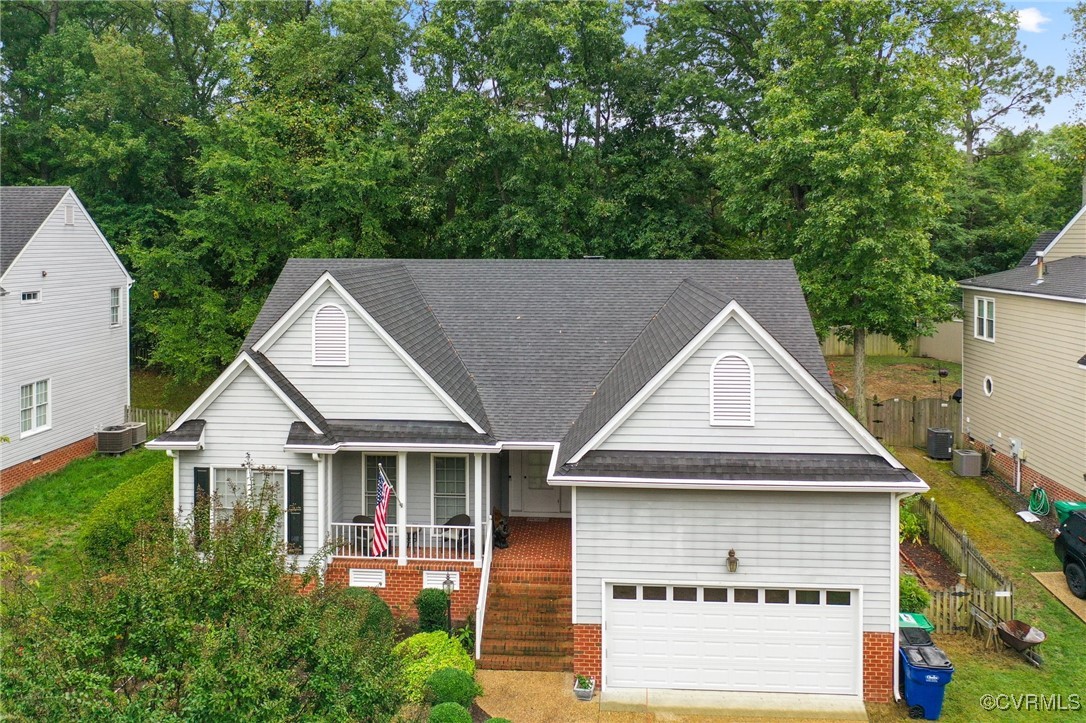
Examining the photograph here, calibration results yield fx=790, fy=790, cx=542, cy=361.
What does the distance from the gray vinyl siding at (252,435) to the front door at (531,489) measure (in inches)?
188

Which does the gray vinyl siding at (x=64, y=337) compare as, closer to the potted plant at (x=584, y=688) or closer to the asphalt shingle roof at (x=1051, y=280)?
the potted plant at (x=584, y=688)

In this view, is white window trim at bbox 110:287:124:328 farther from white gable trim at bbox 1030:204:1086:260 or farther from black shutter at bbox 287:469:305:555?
white gable trim at bbox 1030:204:1086:260

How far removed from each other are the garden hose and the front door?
12657 millimetres

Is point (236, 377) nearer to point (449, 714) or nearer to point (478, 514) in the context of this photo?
point (478, 514)

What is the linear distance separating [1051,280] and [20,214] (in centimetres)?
3027

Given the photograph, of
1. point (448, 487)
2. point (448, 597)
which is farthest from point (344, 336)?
point (448, 597)

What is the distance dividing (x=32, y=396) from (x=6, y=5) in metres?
22.7

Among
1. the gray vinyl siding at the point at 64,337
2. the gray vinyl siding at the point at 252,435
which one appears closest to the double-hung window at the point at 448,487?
the gray vinyl siding at the point at 252,435

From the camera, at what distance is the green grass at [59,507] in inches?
A: 706

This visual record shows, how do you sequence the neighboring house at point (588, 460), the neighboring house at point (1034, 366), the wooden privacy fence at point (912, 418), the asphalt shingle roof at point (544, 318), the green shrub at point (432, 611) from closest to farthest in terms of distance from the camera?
the neighboring house at point (588, 460) → the green shrub at point (432, 611) → the asphalt shingle roof at point (544, 318) → the neighboring house at point (1034, 366) → the wooden privacy fence at point (912, 418)

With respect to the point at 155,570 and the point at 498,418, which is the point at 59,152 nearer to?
the point at 498,418

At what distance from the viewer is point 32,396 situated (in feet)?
75.6

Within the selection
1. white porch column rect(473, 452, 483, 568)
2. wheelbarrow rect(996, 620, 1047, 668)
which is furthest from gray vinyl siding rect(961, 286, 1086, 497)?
white porch column rect(473, 452, 483, 568)

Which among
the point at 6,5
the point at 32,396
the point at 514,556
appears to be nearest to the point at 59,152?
the point at 6,5
